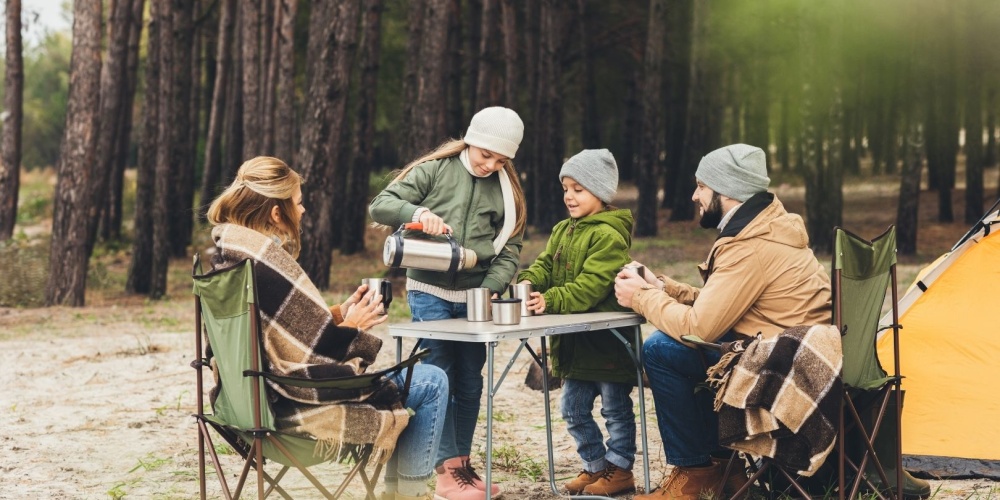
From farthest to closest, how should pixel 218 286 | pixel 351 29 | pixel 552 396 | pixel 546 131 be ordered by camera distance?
pixel 546 131 < pixel 351 29 < pixel 552 396 < pixel 218 286

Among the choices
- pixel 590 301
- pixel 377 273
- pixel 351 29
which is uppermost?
pixel 351 29

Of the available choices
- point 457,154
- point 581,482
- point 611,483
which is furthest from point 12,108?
point 611,483

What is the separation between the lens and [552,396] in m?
7.76

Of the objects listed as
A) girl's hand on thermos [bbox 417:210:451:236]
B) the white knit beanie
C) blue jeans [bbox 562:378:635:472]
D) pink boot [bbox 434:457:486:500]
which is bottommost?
pink boot [bbox 434:457:486:500]

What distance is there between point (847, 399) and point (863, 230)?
19671 millimetres

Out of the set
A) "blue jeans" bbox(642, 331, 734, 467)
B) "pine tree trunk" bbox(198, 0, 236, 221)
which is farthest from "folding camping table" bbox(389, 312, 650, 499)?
"pine tree trunk" bbox(198, 0, 236, 221)

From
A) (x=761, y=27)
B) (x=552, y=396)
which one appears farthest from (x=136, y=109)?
(x=552, y=396)

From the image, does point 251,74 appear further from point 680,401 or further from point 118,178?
point 680,401

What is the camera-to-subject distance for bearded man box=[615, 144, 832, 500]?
439 cm

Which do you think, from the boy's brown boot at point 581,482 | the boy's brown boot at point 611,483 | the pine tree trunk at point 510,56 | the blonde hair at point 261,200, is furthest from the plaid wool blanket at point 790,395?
the pine tree trunk at point 510,56

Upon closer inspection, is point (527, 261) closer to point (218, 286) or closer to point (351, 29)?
point (351, 29)

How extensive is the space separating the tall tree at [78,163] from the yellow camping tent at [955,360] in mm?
10651

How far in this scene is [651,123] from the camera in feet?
69.6

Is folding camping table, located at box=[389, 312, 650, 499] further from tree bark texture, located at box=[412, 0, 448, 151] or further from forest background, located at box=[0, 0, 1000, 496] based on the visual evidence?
tree bark texture, located at box=[412, 0, 448, 151]
